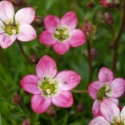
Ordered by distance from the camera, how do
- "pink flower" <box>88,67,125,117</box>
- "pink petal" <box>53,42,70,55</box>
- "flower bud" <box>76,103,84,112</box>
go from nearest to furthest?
"pink flower" <box>88,67,125,117</box>, "pink petal" <box>53,42,70,55</box>, "flower bud" <box>76,103,84,112</box>

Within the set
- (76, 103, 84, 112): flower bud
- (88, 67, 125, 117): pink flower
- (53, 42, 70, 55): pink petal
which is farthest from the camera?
(76, 103, 84, 112): flower bud

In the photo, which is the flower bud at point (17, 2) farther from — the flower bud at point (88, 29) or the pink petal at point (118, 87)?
the pink petal at point (118, 87)

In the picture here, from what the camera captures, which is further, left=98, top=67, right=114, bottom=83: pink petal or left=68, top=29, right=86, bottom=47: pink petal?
left=68, top=29, right=86, bottom=47: pink petal

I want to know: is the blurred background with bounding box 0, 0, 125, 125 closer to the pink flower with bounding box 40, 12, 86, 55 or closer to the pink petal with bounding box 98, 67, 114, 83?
the pink flower with bounding box 40, 12, 86, 55

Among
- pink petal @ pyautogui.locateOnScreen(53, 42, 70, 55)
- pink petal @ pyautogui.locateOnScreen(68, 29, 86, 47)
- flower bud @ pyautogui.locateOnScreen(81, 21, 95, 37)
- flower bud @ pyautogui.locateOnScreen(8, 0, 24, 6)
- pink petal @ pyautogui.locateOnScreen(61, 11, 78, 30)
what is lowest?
pink petal @ pyautogui.locateOnScreen(53, 42, 70, 55)

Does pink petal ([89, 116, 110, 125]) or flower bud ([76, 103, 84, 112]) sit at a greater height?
pink petal ([89, 116, 110, 125])

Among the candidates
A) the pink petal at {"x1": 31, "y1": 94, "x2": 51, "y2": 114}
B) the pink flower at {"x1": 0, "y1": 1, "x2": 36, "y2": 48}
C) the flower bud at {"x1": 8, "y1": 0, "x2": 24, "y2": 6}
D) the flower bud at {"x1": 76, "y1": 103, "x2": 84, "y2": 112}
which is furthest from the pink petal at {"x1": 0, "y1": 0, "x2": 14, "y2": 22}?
the flower bud at {"x1": 76, "y1": 103, "x2": 84, "y2": 112}

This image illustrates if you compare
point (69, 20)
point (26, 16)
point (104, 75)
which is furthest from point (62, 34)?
point (104, 75)

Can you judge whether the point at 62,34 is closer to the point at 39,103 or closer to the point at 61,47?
the point at 61,47
